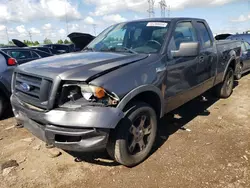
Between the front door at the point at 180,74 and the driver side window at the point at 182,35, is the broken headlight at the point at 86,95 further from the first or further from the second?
the driver side window at the point at 182,35

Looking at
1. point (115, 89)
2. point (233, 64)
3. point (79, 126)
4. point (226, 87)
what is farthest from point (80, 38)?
point (233, 64)

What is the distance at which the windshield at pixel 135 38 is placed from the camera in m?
3.52

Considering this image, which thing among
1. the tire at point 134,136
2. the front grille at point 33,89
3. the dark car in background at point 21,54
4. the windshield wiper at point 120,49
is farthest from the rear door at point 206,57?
the dark car in background at point 21,54

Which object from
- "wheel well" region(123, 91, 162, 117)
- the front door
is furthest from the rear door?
"wheel well" region(123, 91, 162, 117)

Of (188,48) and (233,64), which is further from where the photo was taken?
A: (233,64)

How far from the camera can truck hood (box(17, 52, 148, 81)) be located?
254 cm

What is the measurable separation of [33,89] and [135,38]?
5.72 feet

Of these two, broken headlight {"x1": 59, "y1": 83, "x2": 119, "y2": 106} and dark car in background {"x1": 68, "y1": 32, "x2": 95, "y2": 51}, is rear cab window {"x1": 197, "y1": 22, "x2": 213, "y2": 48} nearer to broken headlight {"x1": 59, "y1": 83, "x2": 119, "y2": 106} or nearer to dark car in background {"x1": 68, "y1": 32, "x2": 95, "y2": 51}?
dark car in background {"x1": 68, "y1": 32, "x2": 95, "y2": 51}

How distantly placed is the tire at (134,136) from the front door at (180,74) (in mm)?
459

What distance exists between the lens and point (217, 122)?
4.62 m

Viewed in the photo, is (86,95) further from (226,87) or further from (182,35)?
(226,87)

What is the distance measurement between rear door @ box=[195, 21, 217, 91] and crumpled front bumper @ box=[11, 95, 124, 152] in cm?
236

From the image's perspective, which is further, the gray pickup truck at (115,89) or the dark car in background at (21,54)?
the dark car in background at (21,54)

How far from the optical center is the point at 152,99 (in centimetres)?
333
